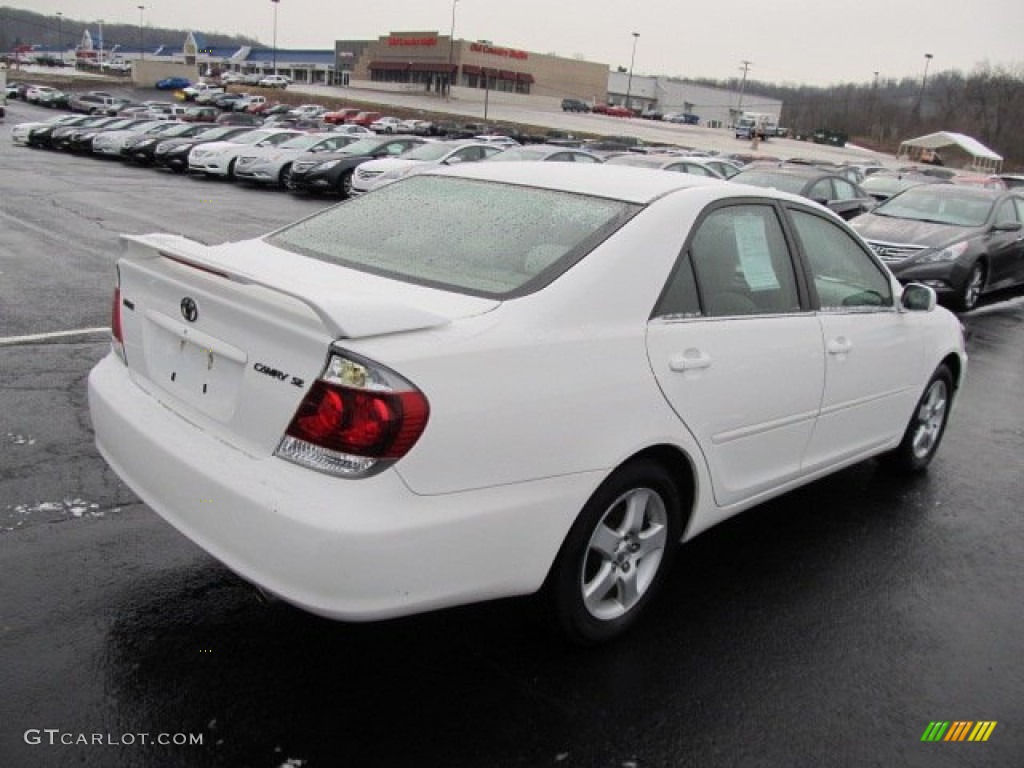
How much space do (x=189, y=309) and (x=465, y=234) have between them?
1.04 meters

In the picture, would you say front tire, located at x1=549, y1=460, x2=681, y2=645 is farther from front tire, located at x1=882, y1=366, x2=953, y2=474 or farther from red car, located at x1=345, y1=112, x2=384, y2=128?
red car, located at x1=345, y1=112, x2=384, y2=128

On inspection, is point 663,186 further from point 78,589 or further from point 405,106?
point 405,106

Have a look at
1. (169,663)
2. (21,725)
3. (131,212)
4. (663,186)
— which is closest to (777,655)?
(663,186)

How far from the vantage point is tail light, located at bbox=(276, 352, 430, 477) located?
241 cm

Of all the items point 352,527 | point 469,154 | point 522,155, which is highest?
point 522,155

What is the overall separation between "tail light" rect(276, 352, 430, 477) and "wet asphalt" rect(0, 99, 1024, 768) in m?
0.85

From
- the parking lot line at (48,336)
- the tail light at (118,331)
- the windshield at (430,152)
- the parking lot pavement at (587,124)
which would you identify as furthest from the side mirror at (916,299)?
the parking lot pavement at (587,124)

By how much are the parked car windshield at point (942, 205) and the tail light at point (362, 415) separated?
11.3 meters

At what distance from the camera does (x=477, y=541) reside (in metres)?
2.60

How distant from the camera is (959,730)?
2.94 meters

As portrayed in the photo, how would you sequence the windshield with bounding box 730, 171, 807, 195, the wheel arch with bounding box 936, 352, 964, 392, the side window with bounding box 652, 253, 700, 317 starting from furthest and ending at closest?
the windshield with bounding box 730, 171, 807, 195, the wheel arch with bounding box 936, 352, 964, 392, the side window with bounding box 652, 253, 700, 317

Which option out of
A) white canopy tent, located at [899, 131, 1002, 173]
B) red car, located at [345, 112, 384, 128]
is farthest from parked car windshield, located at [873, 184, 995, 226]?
white canopy tent, located at [899, 131, 1002, 173]

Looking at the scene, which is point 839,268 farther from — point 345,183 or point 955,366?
point 345,183

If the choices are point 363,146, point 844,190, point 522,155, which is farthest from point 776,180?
point 363,146
